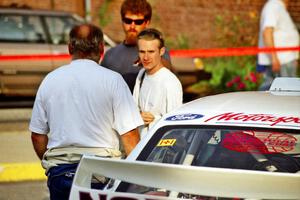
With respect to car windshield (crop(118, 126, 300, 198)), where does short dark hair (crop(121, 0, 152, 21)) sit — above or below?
above

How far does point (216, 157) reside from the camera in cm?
465

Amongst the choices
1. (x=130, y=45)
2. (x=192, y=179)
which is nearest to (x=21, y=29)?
(x=130, y=45)

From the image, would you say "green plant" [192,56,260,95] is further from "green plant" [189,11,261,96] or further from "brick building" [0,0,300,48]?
"brick building" [0,0,300,48]

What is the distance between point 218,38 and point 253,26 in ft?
2.36

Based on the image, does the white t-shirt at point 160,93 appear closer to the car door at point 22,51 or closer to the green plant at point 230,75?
the car door at point 22,51

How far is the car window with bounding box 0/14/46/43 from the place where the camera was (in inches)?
431

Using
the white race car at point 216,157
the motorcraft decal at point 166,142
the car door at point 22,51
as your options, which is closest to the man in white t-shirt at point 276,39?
the car door at point 22,51

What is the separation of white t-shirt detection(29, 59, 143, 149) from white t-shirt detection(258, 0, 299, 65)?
16.4 ft

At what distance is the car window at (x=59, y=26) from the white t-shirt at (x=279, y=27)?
3087 mm

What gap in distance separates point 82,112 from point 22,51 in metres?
6.67

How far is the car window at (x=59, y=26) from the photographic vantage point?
11.1 m

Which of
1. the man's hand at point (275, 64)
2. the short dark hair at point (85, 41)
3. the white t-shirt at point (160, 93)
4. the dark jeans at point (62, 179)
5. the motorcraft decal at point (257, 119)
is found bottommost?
the man's hand at point (275, 64)

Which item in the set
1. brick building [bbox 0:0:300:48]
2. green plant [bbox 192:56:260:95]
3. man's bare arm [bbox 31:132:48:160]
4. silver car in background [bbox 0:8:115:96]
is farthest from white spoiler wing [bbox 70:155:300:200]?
brick building [bbox 0:0:300:48]

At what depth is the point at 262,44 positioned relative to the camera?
9.48m
